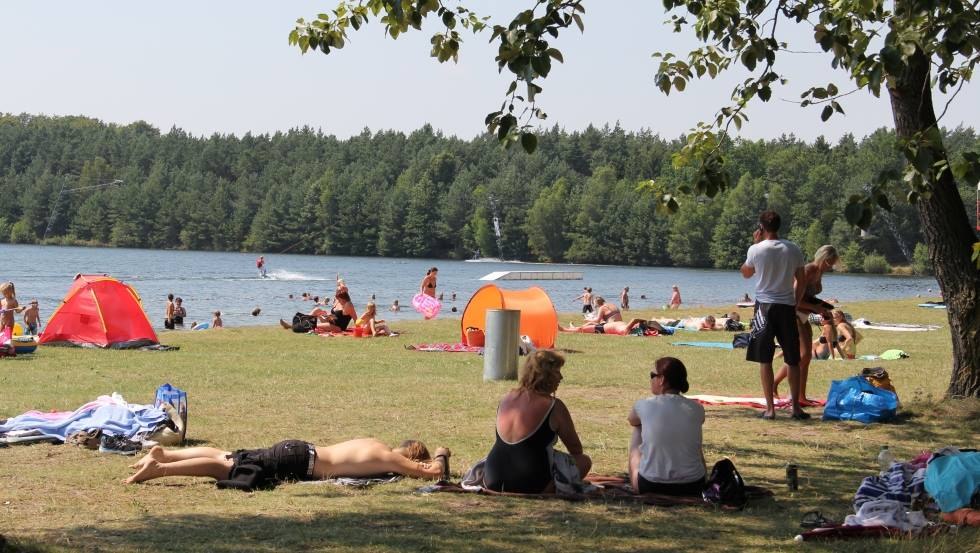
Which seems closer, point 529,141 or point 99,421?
point 529,141

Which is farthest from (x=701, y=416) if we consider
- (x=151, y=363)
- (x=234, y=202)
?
(x=234, y=202)

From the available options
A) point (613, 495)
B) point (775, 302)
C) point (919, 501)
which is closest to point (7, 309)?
point (775, 302)

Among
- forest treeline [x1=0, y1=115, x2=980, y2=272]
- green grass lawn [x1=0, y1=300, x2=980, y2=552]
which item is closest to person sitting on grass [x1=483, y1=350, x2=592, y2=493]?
green grass lawn [x1=0, y1=300, x2=980, y2=552]

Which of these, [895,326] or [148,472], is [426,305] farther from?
[148,472]

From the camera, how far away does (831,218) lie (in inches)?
232

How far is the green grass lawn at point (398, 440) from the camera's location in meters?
6.12

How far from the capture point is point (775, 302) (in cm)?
1065

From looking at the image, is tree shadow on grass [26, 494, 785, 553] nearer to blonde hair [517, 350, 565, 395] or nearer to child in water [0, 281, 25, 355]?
blonde hair [517, 350, 565, 395]

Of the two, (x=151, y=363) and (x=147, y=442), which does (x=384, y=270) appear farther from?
(x=147, y=442)

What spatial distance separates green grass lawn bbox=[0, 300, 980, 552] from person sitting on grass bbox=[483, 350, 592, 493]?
0.21 meters

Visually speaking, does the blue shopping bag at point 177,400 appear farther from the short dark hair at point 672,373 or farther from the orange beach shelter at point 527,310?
the orange beach shelter at point 527,310

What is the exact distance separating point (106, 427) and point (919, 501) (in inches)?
235

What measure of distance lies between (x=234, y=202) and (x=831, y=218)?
6072 inches

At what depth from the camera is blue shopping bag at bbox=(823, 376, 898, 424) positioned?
10.6 m
